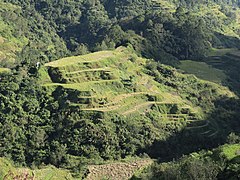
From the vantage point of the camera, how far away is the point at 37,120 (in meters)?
35.0

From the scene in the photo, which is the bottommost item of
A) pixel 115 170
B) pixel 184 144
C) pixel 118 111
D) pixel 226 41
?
pixel 115 170

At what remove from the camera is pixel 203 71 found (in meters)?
51.0

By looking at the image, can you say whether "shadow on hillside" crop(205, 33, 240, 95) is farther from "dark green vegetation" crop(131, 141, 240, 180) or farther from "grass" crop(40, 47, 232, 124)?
"dark green vegetation" crop(131, 141, 240, 180)

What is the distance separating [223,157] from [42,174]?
13.8 meters

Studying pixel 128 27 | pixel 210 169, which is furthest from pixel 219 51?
pixel 210 169

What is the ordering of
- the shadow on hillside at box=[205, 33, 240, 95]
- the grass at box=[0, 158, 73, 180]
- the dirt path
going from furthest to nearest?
1. the shadow on hillside at box=[205, 33, 240, 95]
2. the dirt path
3. the grass at box=[0, 158, 73, 180]

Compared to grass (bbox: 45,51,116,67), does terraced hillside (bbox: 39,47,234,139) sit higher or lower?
lower

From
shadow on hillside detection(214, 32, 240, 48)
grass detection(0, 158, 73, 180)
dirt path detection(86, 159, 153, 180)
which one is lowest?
dirt path detection(86, 159, 153, 180)

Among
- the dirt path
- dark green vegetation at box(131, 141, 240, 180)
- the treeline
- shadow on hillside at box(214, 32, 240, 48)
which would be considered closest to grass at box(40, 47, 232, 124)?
the dirt path

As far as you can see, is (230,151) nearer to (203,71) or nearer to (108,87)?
(108,87)

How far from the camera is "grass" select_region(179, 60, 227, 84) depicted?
161ft

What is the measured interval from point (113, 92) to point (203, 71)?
56.0 feet

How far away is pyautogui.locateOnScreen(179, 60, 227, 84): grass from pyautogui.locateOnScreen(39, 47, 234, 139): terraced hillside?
8414 millimetres

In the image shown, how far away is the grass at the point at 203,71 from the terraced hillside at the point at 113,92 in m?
8.41
